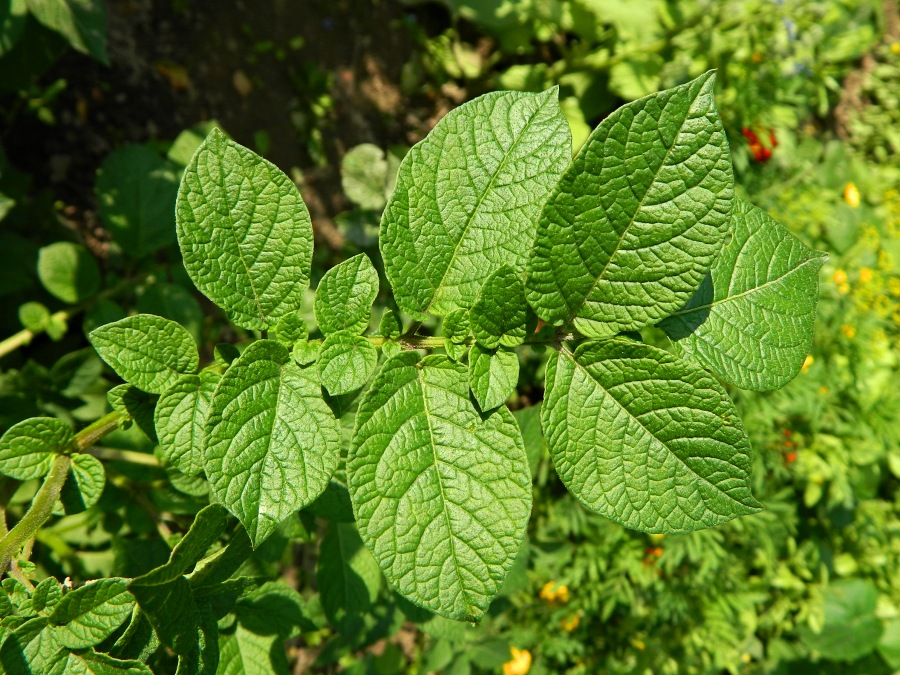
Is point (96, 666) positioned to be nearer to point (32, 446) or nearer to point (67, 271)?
point (32, 446)

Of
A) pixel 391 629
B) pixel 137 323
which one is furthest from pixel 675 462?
pixel 391 629

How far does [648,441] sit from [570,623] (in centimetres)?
243

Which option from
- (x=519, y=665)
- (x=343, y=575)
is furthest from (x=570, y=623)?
(x=343, y=575)

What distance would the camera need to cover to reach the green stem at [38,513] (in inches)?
37.5

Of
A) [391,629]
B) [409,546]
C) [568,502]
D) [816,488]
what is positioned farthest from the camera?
[816,488]

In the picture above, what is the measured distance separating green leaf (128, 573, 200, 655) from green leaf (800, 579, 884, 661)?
3416mm

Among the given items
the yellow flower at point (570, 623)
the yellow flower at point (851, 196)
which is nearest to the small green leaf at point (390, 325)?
the yellow flower at point (570, 623)

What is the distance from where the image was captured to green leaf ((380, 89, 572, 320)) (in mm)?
916

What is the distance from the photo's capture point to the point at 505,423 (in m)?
0.89

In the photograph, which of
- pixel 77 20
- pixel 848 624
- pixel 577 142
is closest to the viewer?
pixel 77 20

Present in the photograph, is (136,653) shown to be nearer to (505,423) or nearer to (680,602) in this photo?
(505,423)

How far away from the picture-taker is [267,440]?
33.2 inches

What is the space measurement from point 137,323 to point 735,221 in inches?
33.2

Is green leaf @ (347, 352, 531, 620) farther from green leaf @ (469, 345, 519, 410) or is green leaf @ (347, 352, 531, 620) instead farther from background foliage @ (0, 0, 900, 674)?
background foliage @ (0, 0, 900, 674)
